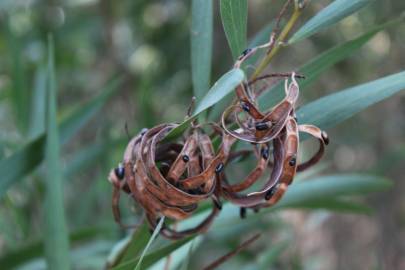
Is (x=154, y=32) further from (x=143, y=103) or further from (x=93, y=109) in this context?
(x=93, y=109)

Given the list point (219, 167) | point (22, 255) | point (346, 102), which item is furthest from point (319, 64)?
point (22, 255)

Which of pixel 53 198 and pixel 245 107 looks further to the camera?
pixel 53 198

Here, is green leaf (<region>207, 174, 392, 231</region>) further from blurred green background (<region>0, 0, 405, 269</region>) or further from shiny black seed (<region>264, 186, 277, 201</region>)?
blurred green background (<region>0, 0, 405, 269</region>)

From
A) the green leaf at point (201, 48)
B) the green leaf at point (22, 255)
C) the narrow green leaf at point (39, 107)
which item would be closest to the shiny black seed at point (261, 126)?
the green leaf at point (201, 48)

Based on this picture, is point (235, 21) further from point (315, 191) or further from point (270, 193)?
point (315, 191)

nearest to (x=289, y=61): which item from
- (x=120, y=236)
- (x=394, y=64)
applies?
(x=394, y=64)
